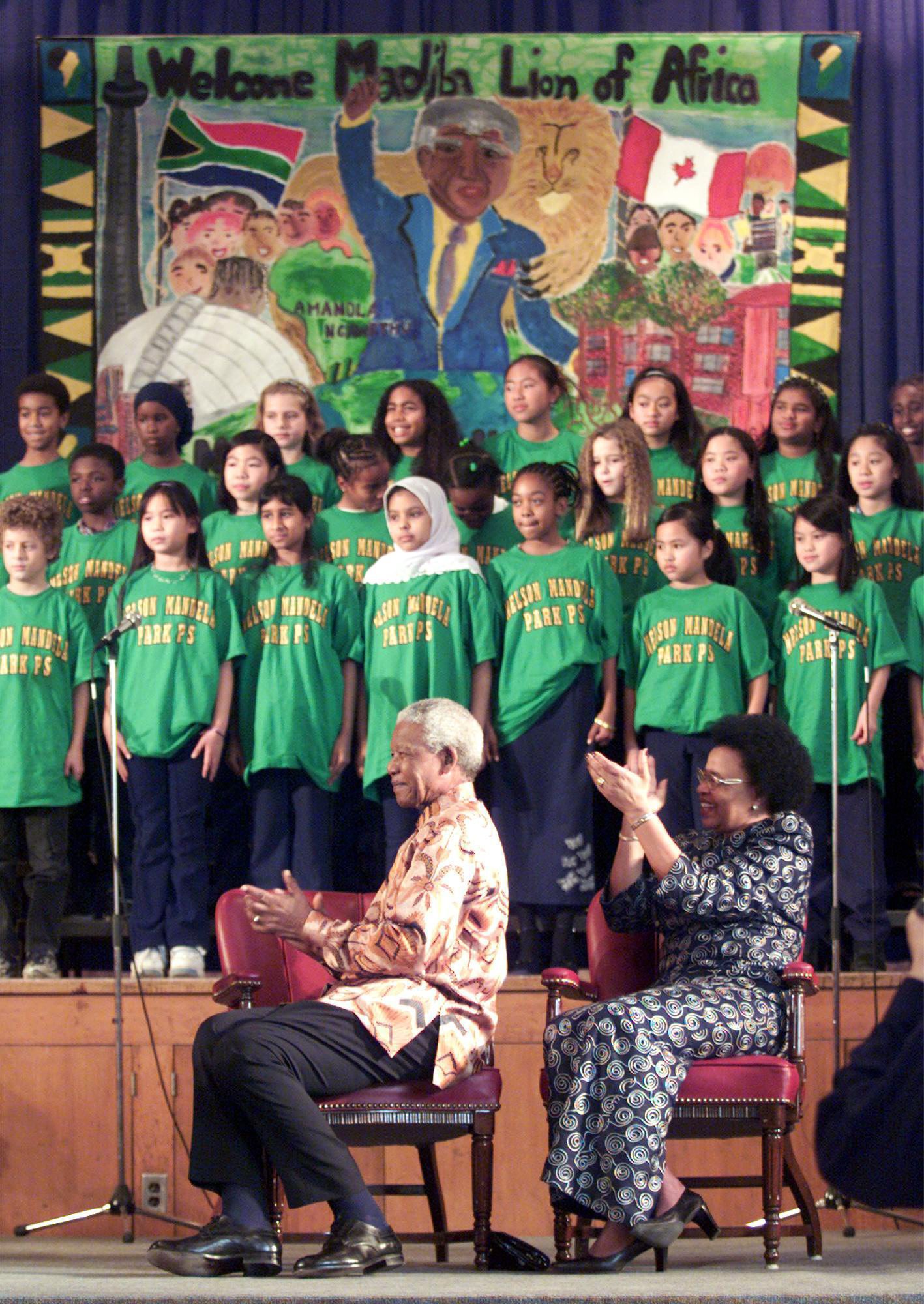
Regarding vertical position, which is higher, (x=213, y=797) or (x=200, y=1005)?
(x=213, y=797)

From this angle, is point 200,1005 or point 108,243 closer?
point 200,1005

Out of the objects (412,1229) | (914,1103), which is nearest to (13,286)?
(412,1229)

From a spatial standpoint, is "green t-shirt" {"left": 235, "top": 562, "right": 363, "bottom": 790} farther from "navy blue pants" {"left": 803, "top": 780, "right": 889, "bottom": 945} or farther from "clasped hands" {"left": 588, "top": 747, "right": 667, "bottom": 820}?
"clasped hands" {"left": 588, "top": 747, "right": 667, "bottom": 820}

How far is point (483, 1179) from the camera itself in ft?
12.0

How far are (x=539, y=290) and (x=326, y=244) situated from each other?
2.75 ft

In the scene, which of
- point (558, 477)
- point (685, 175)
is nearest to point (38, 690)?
point (558, 477)

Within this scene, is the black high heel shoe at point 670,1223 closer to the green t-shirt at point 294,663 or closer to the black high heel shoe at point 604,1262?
the black high heel shoe at point 604,1262

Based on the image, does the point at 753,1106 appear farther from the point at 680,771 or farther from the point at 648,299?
the point at 648,299

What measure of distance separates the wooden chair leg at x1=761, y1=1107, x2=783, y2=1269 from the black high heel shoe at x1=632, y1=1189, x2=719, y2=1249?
0.14 metres

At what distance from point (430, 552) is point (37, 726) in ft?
4.21

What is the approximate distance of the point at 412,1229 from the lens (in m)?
4.57

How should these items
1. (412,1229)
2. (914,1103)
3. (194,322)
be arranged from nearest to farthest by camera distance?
(914,1103) < (412,1229) < (194,322)

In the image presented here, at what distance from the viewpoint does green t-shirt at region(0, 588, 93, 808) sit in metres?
5.19

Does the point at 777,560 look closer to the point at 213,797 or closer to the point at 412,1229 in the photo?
the point at 213,797
